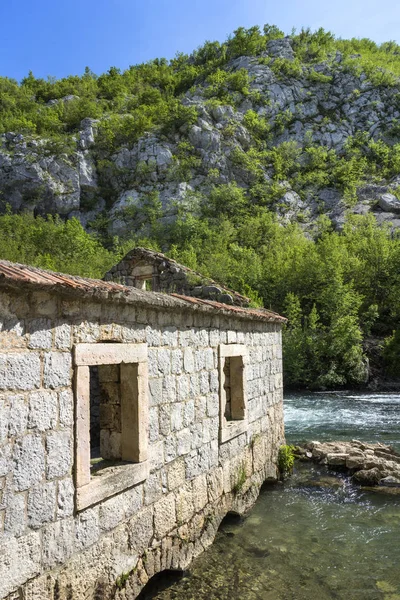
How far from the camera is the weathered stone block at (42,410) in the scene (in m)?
3.02

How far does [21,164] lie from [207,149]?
55.3 feet

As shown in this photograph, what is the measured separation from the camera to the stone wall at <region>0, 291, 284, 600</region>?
288 centimetres

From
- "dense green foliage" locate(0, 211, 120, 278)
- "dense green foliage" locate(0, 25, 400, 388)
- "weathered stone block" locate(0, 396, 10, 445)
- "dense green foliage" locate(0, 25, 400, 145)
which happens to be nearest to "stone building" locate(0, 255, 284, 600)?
"weathered stone block" locate(0, 396, 10, 445)

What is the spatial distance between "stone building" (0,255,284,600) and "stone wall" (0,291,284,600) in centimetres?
1

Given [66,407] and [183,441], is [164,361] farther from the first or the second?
[66,407]

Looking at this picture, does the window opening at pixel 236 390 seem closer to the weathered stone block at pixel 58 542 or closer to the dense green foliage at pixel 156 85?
the weathered stone block at pixel 58 542

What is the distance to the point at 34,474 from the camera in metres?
3.01

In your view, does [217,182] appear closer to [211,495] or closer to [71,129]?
[71,129]

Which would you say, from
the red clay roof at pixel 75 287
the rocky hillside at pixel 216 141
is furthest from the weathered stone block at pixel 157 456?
the rocky hillside at pixel 216 141

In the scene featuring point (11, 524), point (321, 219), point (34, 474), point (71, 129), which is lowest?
point (11, 524)

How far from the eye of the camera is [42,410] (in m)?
3.10

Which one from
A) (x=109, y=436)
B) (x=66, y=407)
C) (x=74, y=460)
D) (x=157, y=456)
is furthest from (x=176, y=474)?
(x=66, y=407)

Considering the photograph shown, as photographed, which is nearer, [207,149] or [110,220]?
[110,220]

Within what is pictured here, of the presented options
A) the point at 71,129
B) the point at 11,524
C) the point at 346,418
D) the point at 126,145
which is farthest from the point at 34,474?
the point at 71,129
